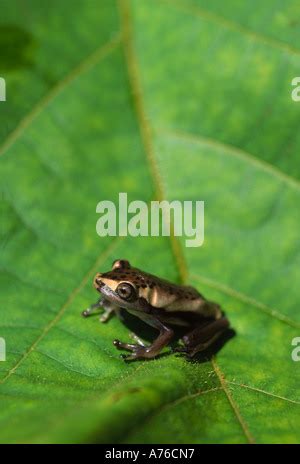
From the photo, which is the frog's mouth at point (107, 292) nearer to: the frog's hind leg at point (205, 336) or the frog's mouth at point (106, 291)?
the frog's mouth at point (106, 291)

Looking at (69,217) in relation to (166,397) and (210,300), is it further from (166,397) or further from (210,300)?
(166,397)

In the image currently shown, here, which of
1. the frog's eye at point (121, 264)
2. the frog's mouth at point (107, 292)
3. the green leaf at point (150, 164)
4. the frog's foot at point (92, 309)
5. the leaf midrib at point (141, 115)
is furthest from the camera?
the leaf midrib at point (141, 115)

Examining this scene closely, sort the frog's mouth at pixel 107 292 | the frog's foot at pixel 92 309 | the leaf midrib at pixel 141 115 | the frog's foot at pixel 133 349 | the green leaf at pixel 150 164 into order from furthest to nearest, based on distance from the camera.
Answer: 1. the leaf midrib at pixel 141 115
2. the frog's mouth at pixel 107 292
3. the frog's foot at pixel 92 309
4. the green leaf at pixel 150 164
5. the frog's foot at pixel 133 349

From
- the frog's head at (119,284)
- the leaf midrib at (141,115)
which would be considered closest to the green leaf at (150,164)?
the leaf midrib at (141,115)

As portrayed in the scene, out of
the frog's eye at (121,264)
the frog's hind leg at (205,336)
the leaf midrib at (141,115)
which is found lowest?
the frog's hind leg at (205,336)

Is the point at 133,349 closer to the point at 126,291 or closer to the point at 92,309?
the point at 92,309

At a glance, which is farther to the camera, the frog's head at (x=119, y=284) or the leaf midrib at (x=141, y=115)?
the leaf midrib at (x=141, y=115)

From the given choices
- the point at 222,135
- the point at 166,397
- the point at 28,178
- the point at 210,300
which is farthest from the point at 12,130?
the point at 166,397

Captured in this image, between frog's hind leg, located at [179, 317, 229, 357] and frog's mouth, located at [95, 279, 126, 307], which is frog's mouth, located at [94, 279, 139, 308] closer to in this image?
frog's mouth, located at [95, 279, 126, 307]

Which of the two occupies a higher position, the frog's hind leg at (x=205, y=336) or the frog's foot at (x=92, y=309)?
the frog's foot at (x=92, y=309)

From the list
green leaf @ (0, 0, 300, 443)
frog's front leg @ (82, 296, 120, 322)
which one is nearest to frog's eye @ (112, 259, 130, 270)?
green leaf @ (0, 0, 300, 443)
